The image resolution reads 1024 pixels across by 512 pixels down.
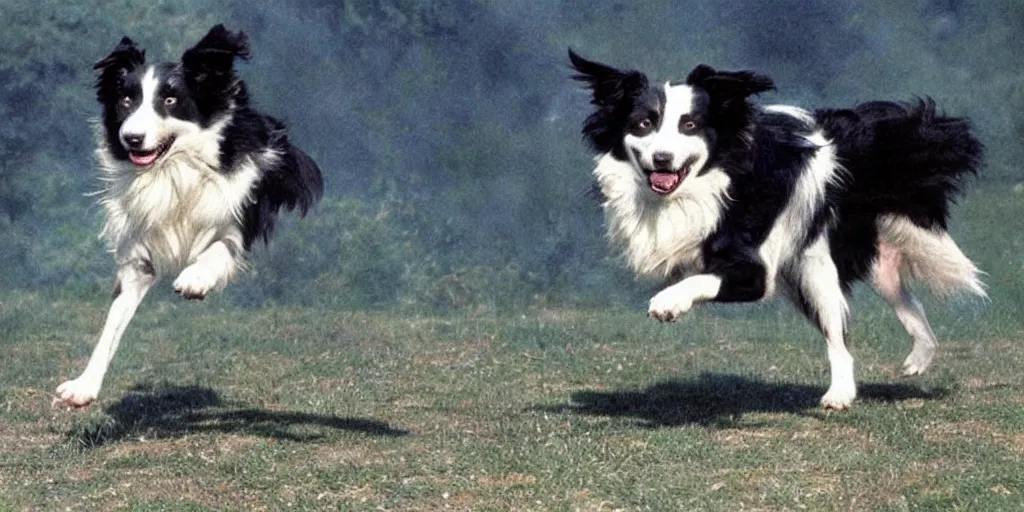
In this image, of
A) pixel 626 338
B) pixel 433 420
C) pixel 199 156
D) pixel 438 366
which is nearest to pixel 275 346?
pixel 438 366

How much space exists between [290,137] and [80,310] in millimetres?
7919

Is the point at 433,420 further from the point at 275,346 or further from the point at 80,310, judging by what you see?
the point at 80,310

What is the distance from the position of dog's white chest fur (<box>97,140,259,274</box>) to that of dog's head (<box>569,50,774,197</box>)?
6.60 feet

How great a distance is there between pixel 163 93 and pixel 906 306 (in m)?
4.95

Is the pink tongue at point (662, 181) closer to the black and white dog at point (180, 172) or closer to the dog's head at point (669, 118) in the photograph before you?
the dog's head at point (669, 118)

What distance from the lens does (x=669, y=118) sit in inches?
351

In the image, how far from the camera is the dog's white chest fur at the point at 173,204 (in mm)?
9078

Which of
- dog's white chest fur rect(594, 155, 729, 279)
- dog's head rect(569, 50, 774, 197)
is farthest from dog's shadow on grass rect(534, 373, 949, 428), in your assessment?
dog's head rect(569, 50, 774, 197)

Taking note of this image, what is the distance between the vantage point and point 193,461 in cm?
862

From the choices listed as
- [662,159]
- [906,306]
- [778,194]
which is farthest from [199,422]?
[906,306]

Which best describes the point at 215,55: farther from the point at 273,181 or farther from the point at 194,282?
the point at 194,282

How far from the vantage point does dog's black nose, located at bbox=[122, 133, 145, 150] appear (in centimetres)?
855

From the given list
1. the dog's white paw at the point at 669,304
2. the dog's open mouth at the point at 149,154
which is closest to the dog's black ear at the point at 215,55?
the dog's open mouth at the point at 149,154

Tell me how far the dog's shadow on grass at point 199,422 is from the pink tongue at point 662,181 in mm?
2167
